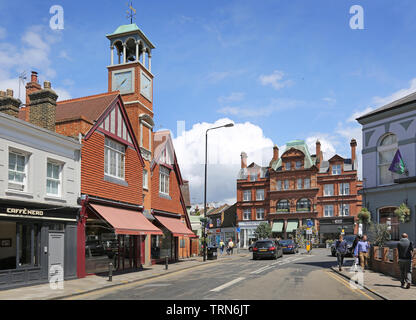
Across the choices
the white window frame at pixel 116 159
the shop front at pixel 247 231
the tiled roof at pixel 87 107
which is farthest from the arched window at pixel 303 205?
the tiled roof at pixel 87 107

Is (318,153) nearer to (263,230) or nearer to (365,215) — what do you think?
(263,230)

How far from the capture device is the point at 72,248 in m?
19.2

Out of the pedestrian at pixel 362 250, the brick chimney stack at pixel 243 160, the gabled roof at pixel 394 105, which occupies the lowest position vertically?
the pedestrian at pixel 362 250

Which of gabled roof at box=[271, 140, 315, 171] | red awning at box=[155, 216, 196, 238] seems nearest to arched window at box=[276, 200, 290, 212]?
gabled roof at box=[271, 140, 315, 171]

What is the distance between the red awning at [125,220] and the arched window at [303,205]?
47.4 metres

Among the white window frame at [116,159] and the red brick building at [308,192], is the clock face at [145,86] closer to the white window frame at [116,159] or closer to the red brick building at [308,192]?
the white window frame at [116,159]

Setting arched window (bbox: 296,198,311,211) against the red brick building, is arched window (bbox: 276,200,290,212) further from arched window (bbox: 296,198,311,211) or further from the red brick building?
arched window (bbox: 296,198,311,211)

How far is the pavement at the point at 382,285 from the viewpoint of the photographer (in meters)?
13.2

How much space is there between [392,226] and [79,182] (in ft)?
53.6

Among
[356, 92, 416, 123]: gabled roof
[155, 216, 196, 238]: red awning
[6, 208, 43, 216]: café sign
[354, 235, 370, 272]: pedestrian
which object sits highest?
[356, 92, 416, 123]: gabled roof

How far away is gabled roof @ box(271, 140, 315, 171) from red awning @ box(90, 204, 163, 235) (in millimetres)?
48876

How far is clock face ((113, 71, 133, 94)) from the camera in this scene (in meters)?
27.8
